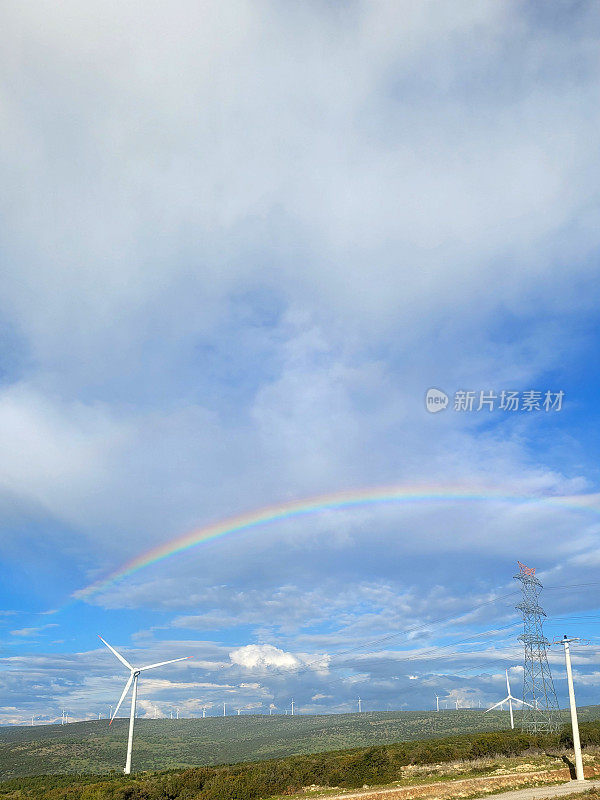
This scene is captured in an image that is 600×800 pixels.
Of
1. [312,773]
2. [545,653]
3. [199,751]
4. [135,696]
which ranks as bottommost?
[199,751]

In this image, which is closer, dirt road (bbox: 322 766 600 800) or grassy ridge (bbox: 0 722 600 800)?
dirt road (bbox: 322 766 600 800)

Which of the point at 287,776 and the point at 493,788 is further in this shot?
the point at 287,776

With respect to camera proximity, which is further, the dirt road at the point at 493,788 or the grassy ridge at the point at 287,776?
the grassy ridge at the point at 287,776

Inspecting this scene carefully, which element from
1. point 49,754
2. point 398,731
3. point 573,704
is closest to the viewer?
point 573,704

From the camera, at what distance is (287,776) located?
6178cm

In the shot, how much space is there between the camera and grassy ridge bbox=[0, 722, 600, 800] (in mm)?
56156

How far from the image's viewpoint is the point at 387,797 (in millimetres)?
49500

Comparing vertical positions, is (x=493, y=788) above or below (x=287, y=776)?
above

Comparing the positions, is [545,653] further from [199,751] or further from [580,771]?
[199,751]

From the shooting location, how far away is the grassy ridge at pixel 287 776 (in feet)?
184

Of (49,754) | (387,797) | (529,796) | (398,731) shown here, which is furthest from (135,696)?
(398,731)

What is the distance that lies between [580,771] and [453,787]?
1390 cm

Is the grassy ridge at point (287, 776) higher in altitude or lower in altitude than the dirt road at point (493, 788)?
lower

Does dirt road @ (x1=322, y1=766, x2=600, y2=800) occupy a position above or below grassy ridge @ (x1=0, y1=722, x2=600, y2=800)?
above
